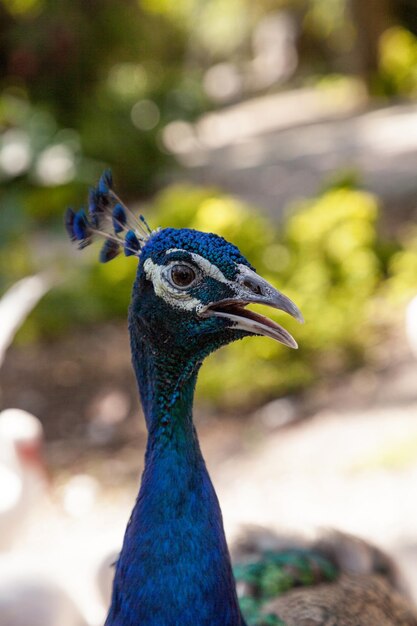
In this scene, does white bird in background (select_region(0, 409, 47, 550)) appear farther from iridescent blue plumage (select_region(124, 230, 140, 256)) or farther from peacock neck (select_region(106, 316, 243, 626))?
iridescent blue plumage (select_region(124, 230, 140, 256))

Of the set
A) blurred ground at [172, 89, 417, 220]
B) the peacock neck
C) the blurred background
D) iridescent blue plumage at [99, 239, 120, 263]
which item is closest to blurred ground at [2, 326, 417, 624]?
the blurred background

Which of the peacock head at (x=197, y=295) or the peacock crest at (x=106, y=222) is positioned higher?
the peacock crest at (x=106, y=222)

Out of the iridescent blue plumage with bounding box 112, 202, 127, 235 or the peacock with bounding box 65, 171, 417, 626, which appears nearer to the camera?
the peacock with bounding box 65, 171, 417, 626

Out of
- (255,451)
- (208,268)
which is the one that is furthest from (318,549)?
(255,451)

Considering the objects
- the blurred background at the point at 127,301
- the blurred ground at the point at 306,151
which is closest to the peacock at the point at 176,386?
the blurred background at the point at 127,301

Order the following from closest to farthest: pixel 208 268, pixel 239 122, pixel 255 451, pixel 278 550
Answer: pixel 208 268
pixel 278 550
pixel 255 451
pixel 239 122

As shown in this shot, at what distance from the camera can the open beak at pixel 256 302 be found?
1021 mm

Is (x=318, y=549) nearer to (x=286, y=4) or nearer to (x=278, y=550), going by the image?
(x=278, y=550)

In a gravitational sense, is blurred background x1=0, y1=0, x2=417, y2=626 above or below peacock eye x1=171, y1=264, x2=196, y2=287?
above

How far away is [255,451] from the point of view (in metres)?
3.24

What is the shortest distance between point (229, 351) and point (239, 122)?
902 centimetres

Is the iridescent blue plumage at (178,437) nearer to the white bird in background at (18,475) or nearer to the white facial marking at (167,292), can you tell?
the white facial marking at (167,292)

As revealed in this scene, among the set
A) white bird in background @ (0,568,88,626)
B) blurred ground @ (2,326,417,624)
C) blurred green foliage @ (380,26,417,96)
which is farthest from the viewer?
blurred green foliage @ (380,26,417,96)

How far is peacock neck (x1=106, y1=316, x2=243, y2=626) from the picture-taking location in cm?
110
